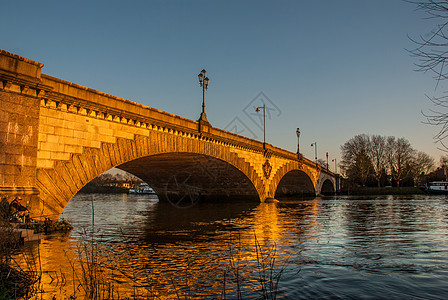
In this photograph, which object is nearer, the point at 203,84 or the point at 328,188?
the point at 203,84

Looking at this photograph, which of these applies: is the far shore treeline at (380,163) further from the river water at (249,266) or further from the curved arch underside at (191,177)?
the river water at (249,266)

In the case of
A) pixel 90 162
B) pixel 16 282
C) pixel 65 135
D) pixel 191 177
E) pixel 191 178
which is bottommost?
pixel 16 282

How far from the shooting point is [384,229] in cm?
1467

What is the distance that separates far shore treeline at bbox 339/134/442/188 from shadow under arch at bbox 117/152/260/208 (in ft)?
166

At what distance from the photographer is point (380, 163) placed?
79500 mm

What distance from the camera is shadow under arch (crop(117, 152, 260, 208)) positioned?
27000 mm

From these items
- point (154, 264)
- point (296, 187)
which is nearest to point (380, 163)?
point (296, 187)

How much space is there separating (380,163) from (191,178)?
60.2 m

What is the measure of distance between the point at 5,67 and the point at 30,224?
17.6 feet

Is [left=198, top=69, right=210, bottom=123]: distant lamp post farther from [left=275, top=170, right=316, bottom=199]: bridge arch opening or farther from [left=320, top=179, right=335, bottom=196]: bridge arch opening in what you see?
[left=320, top=179, right=335, bottom=196]: bridge arch opening

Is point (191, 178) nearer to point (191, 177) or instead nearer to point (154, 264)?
point (191, 177)

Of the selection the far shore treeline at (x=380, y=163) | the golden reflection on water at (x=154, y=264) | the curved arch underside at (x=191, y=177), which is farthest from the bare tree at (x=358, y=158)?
the golden reflection on water at (x=154, y=264)

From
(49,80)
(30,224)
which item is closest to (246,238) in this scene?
(30,224)

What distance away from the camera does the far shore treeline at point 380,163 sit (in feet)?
256
